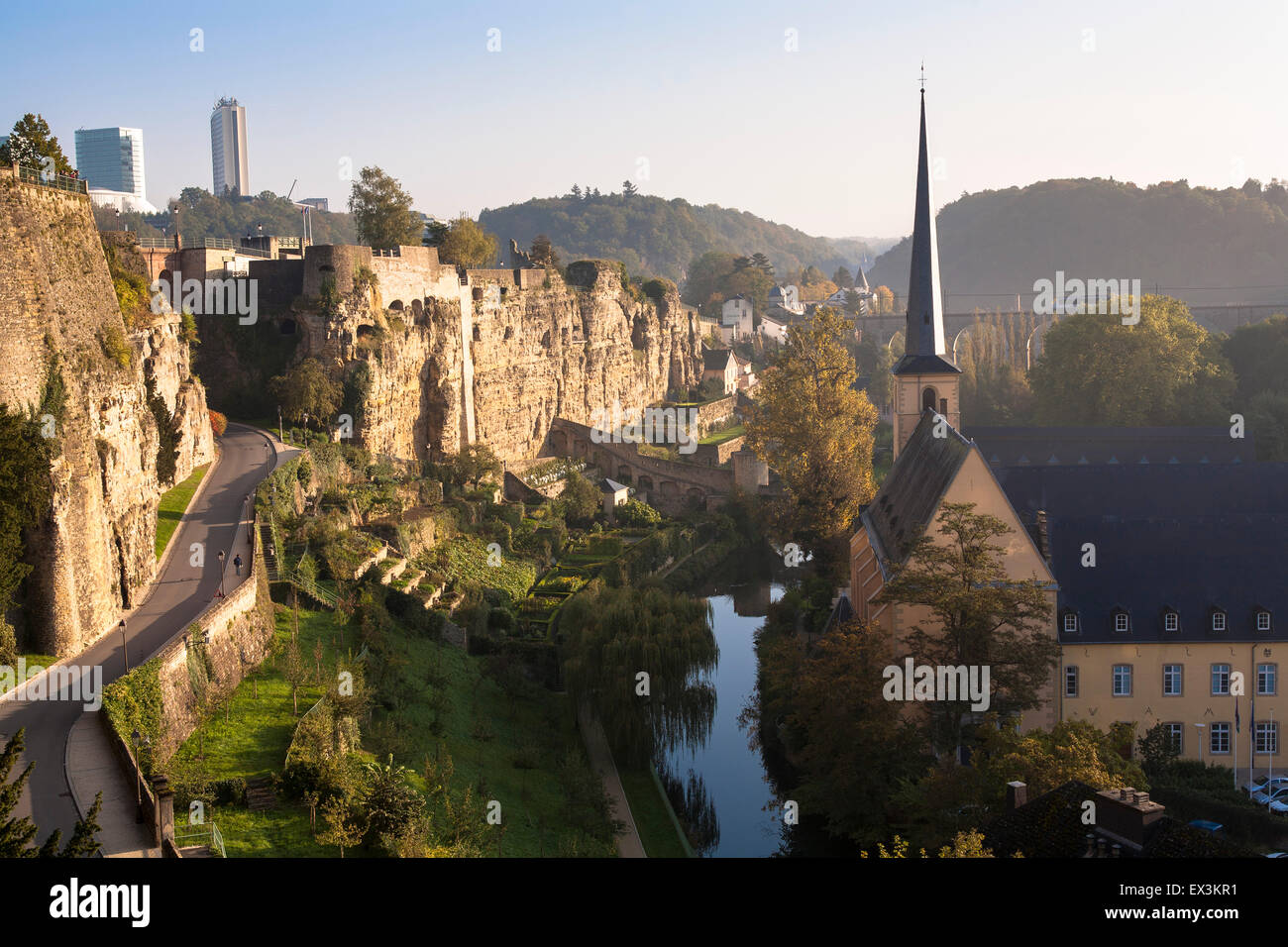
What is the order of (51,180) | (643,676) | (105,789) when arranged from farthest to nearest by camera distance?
(643,676)
(51,180)
(105,789)

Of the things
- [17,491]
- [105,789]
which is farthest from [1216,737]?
[17,491]

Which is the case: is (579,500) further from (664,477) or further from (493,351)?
(493,351)

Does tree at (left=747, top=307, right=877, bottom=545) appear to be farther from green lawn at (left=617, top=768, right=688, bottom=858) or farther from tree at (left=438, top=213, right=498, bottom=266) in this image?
tree at (left=438, top=213, right=498, bottom=266)

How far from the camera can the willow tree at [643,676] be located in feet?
90.0

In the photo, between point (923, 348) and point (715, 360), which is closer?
point (923, 348)

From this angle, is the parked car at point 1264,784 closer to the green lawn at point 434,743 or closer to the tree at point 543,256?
the green lawn at point 434,743

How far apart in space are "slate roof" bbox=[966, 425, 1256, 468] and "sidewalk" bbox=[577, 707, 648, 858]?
26759 millimetres

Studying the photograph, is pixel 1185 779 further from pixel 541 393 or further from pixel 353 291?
pixel 541 393

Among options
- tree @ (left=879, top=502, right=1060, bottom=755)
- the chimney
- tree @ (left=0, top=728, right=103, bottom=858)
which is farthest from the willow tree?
tree @ (left=0, top=728, right=103, bottom=858)

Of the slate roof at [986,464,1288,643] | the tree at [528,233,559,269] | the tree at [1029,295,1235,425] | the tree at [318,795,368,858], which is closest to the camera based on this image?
the tree at [318,795,368,858]

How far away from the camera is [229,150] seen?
360 ft

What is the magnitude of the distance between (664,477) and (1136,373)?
78.5ft

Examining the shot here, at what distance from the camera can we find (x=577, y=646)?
2938 cm

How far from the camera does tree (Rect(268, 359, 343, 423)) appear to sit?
40531 mm
